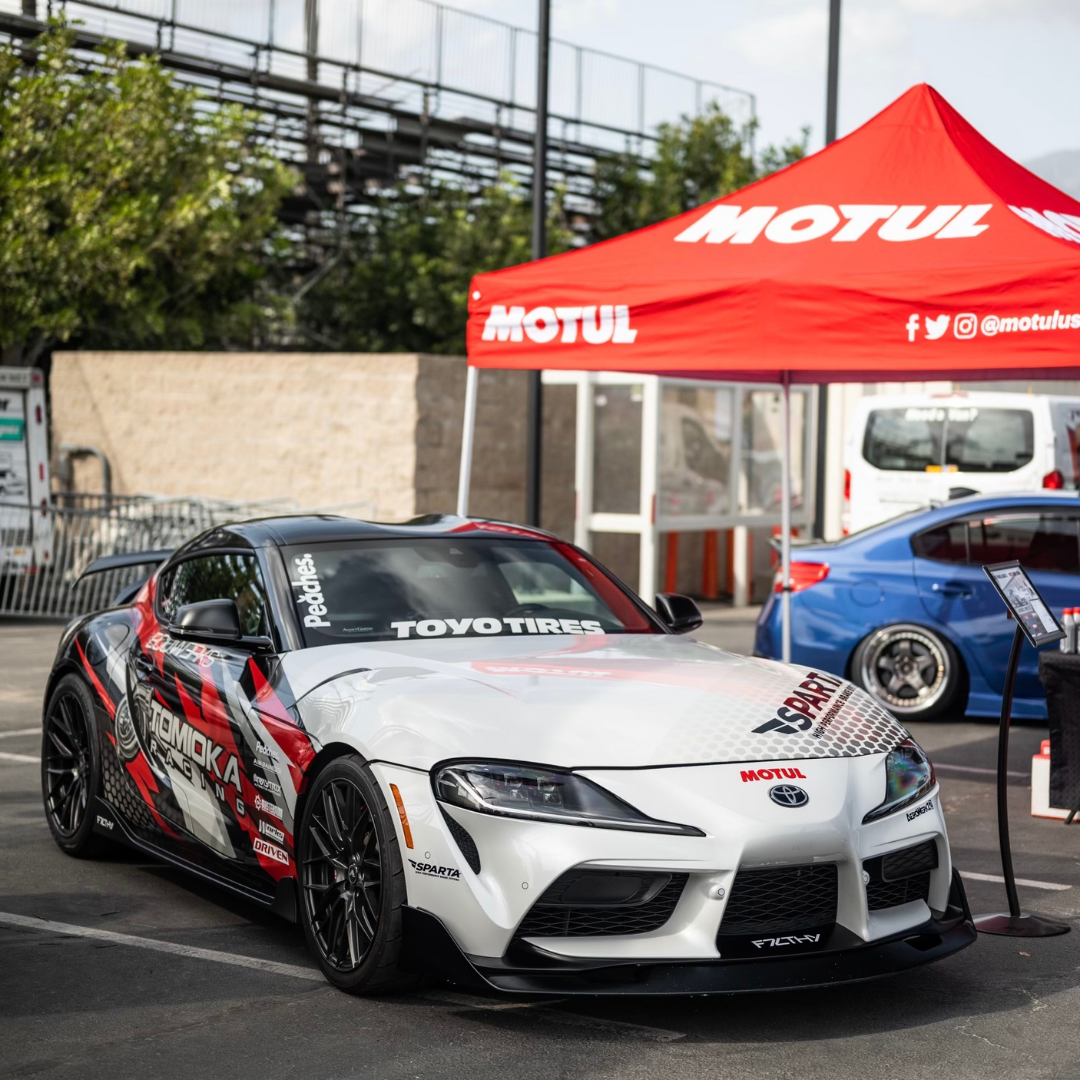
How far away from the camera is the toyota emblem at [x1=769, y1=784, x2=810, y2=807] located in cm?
432

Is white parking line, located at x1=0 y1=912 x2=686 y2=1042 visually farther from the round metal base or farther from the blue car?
the blue car

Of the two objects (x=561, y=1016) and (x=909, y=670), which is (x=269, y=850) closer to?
(x=561, y=1016)

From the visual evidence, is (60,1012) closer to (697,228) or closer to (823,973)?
(823,973)

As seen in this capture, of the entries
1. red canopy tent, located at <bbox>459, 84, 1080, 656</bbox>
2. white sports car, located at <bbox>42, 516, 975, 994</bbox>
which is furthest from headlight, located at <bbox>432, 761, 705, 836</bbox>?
red canopy tent, located at <bbox>459, 84, 1080, 656</bbox>

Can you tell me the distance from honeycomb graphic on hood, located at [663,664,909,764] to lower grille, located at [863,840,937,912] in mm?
297

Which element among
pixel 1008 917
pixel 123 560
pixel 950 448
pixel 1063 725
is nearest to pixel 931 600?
pixel 1063 725

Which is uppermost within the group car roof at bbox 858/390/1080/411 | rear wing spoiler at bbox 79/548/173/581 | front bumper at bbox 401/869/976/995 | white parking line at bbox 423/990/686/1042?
car roof at bbox 858/390/1080/411

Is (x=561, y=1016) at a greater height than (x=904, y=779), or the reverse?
(x=904, y=779)

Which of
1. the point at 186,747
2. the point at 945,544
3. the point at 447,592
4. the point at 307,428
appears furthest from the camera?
the point at 307,428

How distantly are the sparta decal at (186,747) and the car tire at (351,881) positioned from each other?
57cm

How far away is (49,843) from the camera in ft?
21.9

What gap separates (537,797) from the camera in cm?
428

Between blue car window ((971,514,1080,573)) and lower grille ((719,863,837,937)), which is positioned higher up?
blue car window ((971,514,1080,573))

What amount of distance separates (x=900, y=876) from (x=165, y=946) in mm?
2302
